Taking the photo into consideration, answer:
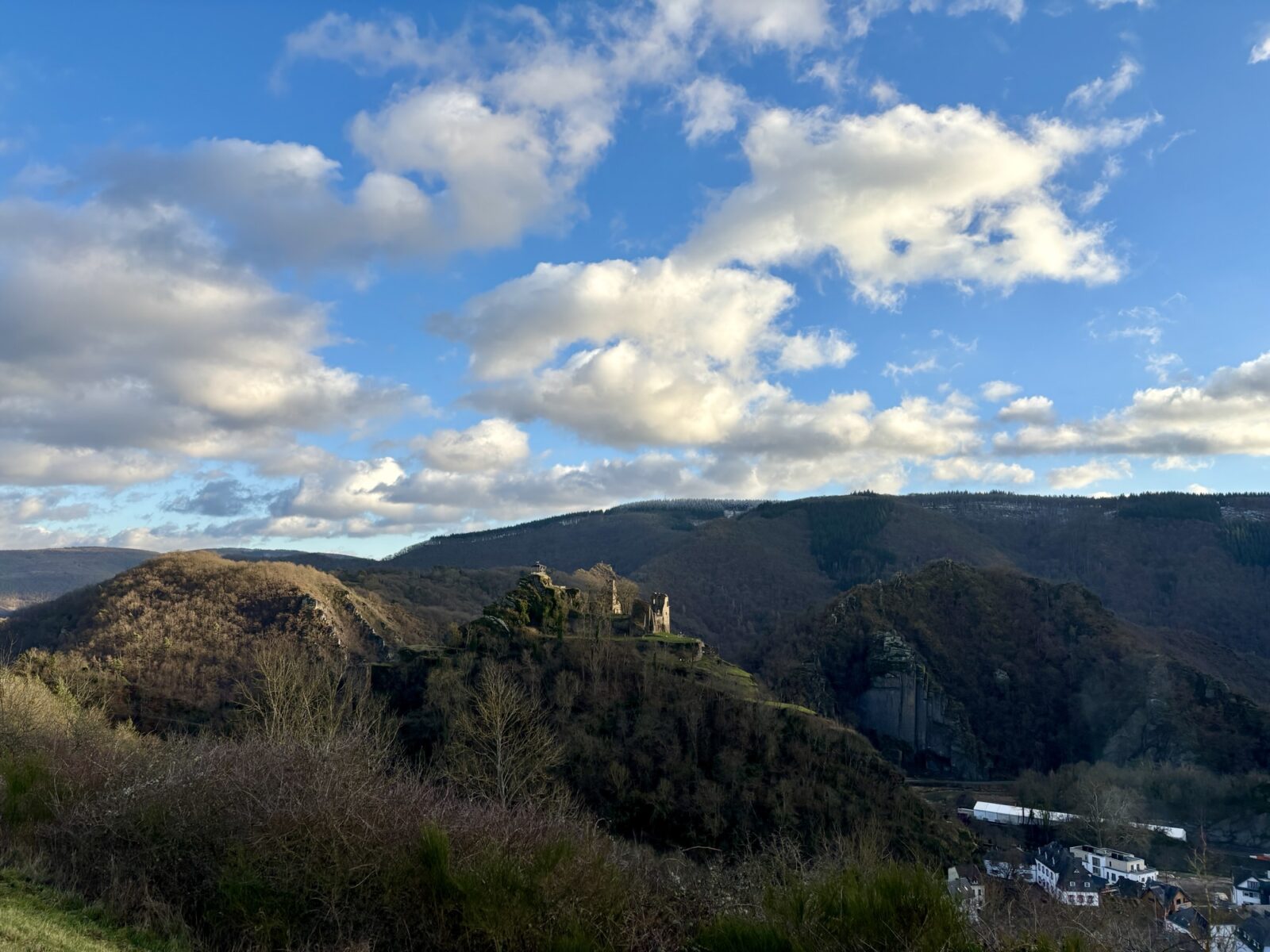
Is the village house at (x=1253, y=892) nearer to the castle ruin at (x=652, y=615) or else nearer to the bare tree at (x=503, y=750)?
the bare tree at (x=503, y=750)

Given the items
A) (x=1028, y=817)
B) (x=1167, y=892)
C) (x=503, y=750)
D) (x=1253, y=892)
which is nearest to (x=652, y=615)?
(x=1028, y=817)

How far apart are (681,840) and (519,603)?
21.7 m

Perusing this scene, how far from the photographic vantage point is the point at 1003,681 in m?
112

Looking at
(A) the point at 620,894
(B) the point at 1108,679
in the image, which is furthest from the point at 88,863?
(B) the point at 1108,679

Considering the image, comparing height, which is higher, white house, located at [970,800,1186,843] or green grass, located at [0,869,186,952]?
green grass, located at [0,869,186,952]

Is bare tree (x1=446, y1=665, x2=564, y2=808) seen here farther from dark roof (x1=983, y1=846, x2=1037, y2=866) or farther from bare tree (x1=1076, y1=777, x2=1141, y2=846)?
bare tree (x1=1076, y1=777, x2=1141, y2=846)

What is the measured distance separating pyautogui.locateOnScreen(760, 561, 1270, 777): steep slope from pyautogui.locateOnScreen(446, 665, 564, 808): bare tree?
61.3 m

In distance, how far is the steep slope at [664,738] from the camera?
43.4m

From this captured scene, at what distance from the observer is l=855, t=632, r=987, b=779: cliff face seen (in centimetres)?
9831

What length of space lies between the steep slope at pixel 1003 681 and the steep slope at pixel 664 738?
144 ft

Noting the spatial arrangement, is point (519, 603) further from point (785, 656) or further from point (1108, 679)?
point (1108, 679)

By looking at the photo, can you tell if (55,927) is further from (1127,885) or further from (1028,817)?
(1028,817)

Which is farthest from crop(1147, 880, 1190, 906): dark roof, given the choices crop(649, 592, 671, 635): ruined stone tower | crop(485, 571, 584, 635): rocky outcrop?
crop(649, 592, 671, 635): ruined stone tower

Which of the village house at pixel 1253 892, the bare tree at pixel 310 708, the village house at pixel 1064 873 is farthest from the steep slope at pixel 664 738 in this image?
the village house at pixel 1253 892
